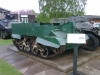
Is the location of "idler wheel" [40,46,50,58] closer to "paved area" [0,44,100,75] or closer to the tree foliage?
"paved area" [0,44,100,75]

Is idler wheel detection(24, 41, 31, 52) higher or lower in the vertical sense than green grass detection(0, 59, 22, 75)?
higher

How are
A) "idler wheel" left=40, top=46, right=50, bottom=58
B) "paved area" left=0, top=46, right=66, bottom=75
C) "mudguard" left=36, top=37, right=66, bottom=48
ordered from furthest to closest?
"idler wheel" left=40, top=46, right=50, bottom=58 → "mudguard" left=36, top=37, right=66, bottom=48 → "paved area" left=0, top=46, right=66, bottom=75

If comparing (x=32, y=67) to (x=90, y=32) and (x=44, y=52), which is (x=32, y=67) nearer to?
(x=44, y=52)

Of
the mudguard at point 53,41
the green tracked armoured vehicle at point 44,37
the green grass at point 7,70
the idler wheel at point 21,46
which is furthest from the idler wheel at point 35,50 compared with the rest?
the green grass at point 7,70

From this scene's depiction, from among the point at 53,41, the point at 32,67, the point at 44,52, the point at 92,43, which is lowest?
the point at 32,67

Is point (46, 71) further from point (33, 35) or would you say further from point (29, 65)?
point (33, 35)

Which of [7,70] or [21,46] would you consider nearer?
[7,70]

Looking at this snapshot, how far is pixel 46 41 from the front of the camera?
433 centimetres

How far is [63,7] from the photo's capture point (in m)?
11.6

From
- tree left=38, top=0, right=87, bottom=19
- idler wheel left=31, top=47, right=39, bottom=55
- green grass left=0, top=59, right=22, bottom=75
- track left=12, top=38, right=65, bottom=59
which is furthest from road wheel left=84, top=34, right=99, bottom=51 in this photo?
tree left=38, top=0, right=87, bottom=19

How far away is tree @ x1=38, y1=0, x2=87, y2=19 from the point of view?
1151 centimetres

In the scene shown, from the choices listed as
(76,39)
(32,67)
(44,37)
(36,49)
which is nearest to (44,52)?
(36,49)

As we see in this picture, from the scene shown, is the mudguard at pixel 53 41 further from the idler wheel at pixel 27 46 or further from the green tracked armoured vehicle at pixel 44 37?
the idler wheel at pixel 27 46

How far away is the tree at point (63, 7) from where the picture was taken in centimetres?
1151
